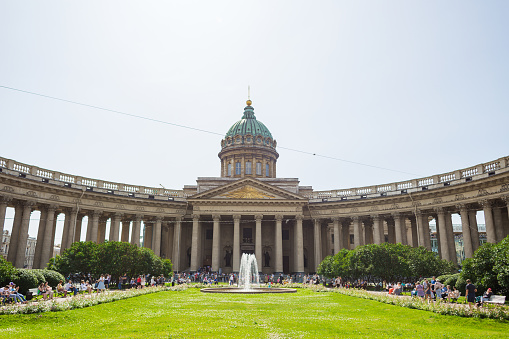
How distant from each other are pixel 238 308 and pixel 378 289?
20.3 m

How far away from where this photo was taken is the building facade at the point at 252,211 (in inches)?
1693

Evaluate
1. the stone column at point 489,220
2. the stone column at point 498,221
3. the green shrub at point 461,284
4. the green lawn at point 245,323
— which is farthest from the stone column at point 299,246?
the green lawn at point 245,323

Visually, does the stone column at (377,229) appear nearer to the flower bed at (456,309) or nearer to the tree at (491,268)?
the tree at (491,268)

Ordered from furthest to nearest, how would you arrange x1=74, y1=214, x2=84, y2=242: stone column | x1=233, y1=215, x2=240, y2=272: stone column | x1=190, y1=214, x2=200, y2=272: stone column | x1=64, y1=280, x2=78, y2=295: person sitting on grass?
1. x1=190, y1=214, x2=200, y2=272: stone column
2. x1=233, y1=215, x2=240, y2=272: stone column
3. x1=74, y1=214, x2=84, y2=242: stone column
4. x1=64, y1=280, x2=78, y2=295: person sitting on grass

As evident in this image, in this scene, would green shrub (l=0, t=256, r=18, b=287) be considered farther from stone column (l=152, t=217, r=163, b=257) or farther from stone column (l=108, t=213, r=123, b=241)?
stone column (l=152, t=217, r=163, b=257)

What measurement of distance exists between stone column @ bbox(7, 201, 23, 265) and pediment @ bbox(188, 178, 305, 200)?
20.3 metres

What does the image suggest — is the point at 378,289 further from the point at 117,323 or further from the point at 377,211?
the point at 117,323

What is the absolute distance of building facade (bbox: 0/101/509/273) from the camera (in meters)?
43.0

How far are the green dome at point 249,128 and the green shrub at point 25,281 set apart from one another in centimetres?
4979

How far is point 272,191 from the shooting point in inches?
→ 2188

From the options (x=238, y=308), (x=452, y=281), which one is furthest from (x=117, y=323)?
(x=452, y=281)

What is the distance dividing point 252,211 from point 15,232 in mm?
27238

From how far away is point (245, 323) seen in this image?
50.9 feet

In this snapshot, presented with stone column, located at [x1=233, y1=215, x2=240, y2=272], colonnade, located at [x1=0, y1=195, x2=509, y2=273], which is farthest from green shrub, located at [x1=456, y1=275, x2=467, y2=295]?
stone column, located at [x1=233, y1=215, x2=240, y2=272]
